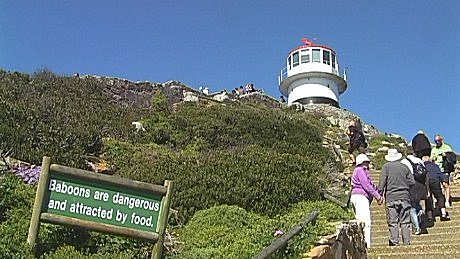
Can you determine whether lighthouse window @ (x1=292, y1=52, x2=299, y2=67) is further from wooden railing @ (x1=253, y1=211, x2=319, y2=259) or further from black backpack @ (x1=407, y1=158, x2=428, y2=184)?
wooden railing @ (x1=253, y1=211, x2=319, y2=259)

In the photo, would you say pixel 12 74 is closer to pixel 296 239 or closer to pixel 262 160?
pixel 262 160

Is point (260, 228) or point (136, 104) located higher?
point (136, 104)

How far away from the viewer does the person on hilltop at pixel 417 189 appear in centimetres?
1077

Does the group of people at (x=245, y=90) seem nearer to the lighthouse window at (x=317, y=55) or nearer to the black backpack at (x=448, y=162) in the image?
the lighthouse window at (x=317, y=55)

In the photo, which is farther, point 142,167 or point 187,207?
point 142,167

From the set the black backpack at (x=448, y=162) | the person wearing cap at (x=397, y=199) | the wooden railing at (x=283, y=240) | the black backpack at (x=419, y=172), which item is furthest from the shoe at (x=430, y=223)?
the wooden railing at (x=283, y=240)

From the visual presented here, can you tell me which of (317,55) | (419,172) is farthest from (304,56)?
(419,172)

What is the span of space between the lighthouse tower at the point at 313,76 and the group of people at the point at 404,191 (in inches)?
1195

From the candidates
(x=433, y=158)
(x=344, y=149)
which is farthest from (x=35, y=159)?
(x=344, y=149)

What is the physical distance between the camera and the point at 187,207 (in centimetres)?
1016

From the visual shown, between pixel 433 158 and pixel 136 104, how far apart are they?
38.2ft

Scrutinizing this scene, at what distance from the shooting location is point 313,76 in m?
43.3

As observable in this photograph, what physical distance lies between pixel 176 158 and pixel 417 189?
480cm

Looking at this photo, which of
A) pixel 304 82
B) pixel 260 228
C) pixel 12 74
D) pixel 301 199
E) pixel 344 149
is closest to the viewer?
pixel 260 228
